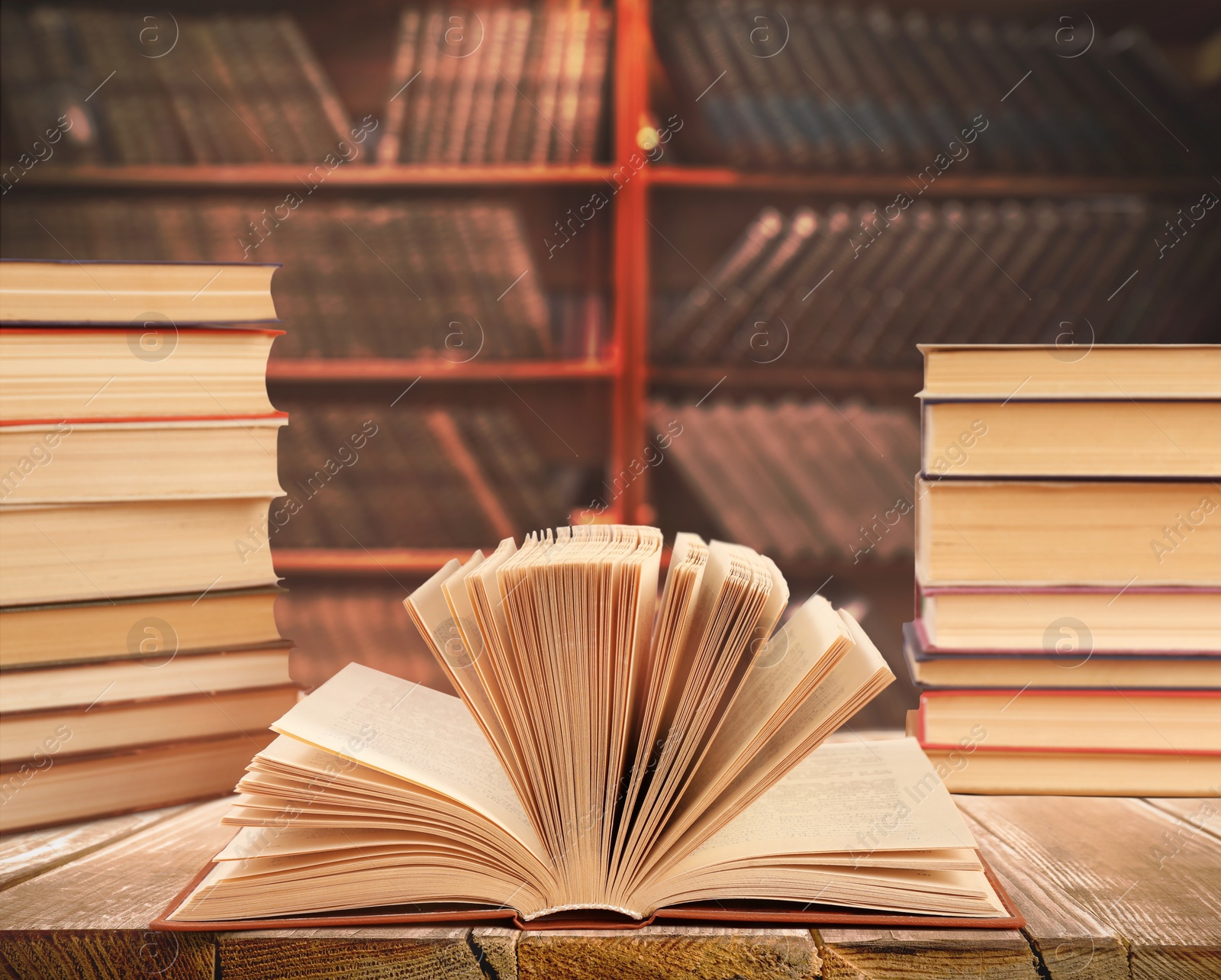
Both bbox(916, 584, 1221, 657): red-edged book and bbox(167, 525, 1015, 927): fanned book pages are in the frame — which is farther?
bbox(916, 584, 1221, 657): red-edged book

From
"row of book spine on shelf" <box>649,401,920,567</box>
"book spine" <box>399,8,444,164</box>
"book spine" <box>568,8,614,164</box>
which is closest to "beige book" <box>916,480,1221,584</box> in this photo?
"row of book spine on shelf" <box>649,401,920,567</box>

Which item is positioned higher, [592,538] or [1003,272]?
[1003,272]

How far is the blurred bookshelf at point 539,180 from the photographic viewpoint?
201 cm

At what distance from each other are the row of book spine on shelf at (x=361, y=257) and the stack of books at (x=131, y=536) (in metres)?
1.36

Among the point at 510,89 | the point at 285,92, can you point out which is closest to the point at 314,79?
the point at 285,92

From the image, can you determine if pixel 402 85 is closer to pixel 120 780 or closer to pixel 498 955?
pixel 120 780

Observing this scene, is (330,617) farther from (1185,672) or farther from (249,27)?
(1185,672)

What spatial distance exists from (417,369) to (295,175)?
0.50 m

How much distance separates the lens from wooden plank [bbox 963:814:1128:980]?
44 cm

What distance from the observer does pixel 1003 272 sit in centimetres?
199

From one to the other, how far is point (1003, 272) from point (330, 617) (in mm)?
1620

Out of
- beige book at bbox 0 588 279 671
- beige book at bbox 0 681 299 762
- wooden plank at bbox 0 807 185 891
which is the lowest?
wooden plank at bbox 0 807 185 891

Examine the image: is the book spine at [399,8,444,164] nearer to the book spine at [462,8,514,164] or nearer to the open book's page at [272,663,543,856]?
the book spine at [462,8,514,164]

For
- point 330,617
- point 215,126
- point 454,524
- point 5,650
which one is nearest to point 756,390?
point 454,524
